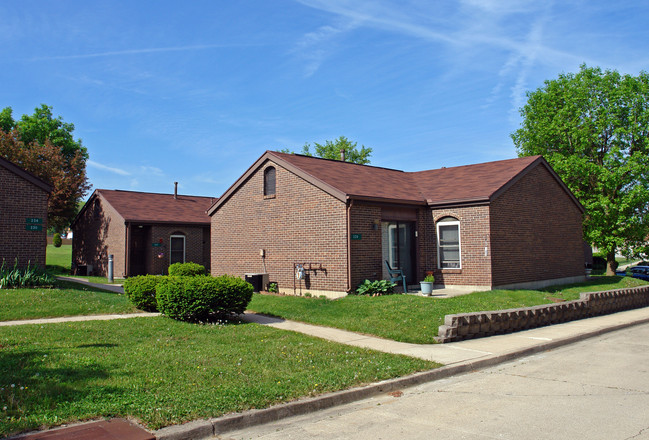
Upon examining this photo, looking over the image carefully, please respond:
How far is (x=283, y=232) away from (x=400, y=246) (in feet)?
14.2

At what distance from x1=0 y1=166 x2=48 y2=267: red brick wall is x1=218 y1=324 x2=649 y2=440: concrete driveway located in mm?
15290

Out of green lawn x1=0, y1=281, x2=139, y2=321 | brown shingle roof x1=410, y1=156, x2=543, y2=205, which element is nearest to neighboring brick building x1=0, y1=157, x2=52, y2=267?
green lawn x1=0, y1=281, x2=139, y2=321

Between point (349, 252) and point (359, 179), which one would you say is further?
point (359, 179)

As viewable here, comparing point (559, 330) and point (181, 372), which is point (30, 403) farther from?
point (559, 330)

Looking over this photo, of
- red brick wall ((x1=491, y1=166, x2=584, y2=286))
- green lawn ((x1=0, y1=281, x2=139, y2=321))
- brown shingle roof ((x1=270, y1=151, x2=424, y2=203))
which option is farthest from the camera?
red brick wall ((x1=491, y1=166, x2=584, y2=286))

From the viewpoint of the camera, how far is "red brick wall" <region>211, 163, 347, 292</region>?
1681cm

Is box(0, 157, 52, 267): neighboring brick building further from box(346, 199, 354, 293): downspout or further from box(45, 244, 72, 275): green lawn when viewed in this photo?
box(346, 199, 354, 293): downspout

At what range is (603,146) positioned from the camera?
30531 mm

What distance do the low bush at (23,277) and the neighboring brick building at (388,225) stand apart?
278 inches

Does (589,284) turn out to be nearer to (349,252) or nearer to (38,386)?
(349,252)

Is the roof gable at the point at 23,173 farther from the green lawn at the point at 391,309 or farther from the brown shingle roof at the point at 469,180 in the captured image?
the brown shingle roof at the point at 469,180

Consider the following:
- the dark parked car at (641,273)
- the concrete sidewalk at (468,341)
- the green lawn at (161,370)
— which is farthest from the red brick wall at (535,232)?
the green lawn at (161,370)

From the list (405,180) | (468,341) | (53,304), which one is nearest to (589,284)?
(405,180)

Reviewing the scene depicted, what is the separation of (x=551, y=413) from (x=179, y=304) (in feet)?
27.1
